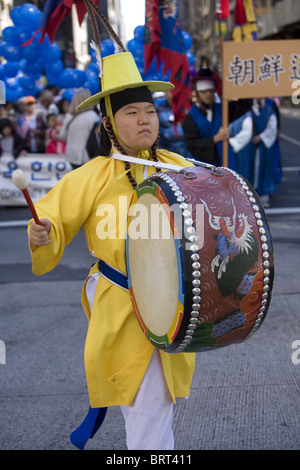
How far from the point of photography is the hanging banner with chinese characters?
605 centimetres

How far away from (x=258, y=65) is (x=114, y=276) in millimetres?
4162

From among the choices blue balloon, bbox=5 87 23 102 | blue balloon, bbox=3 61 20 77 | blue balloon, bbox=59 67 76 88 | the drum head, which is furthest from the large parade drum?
blue balloon, bbox=5 87 23 102

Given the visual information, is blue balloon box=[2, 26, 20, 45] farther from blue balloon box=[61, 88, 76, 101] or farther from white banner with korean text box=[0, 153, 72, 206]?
white banner with korean text box=[0, 153, 72, 206]

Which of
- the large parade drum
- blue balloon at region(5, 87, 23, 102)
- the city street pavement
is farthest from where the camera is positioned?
blue balloon at region(5, 87, 23, 102)

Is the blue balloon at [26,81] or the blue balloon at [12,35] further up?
the blue balloon at [12,35]

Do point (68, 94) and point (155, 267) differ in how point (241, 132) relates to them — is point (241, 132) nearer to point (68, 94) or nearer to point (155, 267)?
point (68, 94)

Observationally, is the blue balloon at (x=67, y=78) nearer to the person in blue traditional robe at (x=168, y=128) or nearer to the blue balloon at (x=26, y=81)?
the blue balloon at (x=26, y=81)

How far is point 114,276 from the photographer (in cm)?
242

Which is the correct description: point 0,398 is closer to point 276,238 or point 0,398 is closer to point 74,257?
point 74,257

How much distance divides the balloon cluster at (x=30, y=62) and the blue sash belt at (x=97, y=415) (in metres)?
→ 8.16

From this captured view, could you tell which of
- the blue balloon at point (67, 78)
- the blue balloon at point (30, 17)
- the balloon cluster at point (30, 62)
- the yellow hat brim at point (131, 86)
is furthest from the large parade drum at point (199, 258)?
the blue balloon at point (67, 78)

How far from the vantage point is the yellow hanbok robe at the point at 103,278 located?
2.37m

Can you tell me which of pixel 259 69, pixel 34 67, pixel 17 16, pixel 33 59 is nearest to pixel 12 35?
pixel 17 16

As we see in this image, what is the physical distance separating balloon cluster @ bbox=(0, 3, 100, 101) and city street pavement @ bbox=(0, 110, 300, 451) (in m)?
5.99
